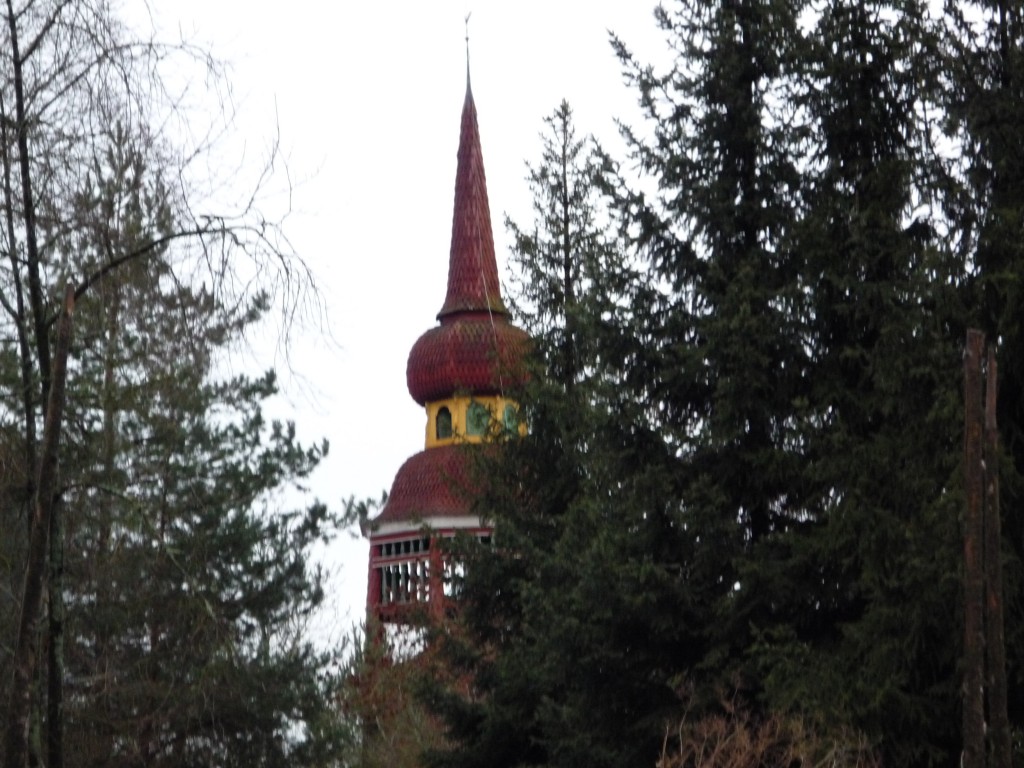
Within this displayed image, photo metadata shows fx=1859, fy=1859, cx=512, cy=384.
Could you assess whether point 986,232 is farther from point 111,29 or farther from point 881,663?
point 111,29

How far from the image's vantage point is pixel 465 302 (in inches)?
2170

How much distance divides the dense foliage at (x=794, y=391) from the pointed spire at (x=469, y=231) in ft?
97.2

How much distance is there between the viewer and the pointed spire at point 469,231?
53938 millimetres

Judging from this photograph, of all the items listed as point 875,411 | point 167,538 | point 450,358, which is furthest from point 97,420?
point 450,358

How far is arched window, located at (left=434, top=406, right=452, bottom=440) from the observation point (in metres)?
56.3

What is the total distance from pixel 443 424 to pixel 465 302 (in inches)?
160

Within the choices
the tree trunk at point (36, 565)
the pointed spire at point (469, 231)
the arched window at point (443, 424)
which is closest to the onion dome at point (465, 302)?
the pointed spire at point (469, 231)

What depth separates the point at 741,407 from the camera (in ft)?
61.2

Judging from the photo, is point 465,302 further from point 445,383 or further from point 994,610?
point 994,610

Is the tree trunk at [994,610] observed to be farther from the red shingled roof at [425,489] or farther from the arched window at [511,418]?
the red shingled roof at [425,489]

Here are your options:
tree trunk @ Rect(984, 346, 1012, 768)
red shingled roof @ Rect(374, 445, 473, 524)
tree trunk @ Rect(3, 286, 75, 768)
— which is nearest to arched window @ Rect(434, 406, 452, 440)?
red shingled roof @ Rect(374, 445, 473, 524)

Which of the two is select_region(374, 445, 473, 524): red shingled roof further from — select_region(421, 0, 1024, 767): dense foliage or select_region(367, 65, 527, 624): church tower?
select_region(421, 0, 1024, 767): dense foliage

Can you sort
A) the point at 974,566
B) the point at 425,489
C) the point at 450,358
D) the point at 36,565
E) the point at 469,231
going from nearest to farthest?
the point at 36,565
the point at 974,566
the point at 450,358
the point at 425,489
the point at 469,231

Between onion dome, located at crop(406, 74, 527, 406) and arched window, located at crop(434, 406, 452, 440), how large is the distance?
0.87m
